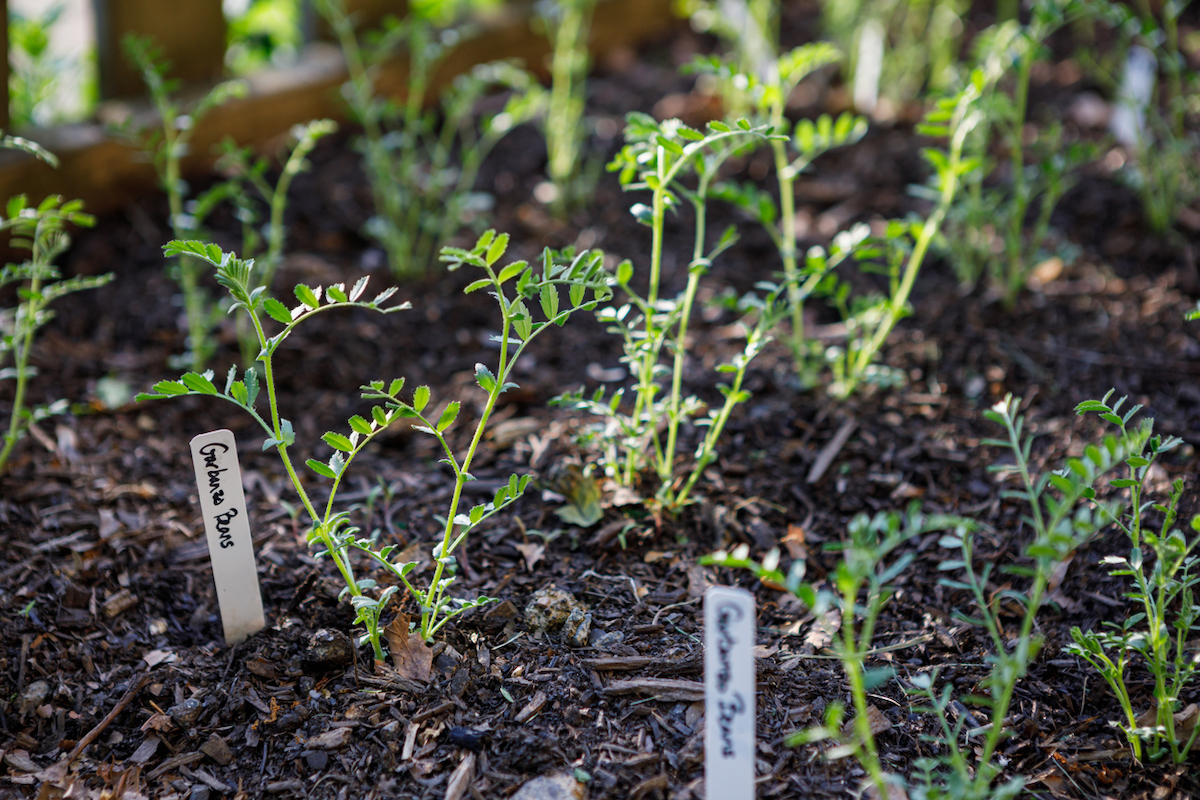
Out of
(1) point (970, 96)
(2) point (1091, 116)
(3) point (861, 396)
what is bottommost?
(3) point (861, 396)

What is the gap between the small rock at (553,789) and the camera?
4.76 ft

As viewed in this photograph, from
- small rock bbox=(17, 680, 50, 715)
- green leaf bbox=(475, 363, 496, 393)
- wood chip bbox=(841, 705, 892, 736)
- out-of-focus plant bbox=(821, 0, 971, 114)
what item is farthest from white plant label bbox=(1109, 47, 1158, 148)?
small rock bbox=(17, 680, 50, 715)

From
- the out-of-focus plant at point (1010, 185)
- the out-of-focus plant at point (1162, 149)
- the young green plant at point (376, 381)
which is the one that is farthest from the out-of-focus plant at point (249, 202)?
the out-of-focus plant at point (1162, 149)

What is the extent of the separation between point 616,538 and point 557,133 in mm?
1970

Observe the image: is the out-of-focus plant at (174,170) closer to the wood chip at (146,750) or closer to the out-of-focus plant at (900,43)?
the wood chip at (146,750)

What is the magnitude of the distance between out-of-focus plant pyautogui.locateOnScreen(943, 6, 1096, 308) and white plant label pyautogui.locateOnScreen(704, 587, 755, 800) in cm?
148

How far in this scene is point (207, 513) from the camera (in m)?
1.59

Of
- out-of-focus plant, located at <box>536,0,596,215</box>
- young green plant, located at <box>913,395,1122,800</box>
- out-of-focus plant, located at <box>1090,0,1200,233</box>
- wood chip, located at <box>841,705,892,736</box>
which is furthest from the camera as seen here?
out-of-focus plant, located at <box>536,0,596,215</box>

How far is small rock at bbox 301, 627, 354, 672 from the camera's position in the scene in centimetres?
165

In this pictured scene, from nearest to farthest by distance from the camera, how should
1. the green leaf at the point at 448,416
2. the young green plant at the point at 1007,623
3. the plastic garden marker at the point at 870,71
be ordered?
the young green plant at the point at 1007,623 → the green leaf at the point at 448,416 → the plastic garden marker at the point at 870,71

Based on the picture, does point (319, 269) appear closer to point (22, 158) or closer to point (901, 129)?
point (22, 158)

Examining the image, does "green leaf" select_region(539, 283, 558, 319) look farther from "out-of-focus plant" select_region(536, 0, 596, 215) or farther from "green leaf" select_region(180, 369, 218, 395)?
"out-of-focus plant" select_region(536, 0, 596, 215)

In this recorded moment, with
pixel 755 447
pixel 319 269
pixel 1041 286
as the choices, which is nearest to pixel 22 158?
pixel 319 269

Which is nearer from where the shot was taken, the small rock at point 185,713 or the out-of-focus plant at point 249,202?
the small rock at point 185,713
